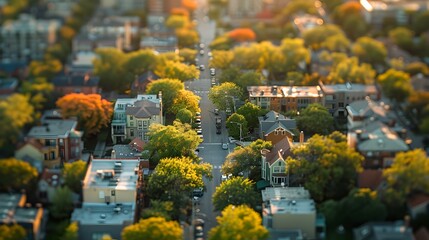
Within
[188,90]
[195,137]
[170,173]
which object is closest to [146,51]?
[188,90]

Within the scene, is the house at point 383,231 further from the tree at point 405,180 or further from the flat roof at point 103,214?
the flat roof at point 103,214

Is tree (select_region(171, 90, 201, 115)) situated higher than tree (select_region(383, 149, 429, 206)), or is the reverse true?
tree (select_region(171, 90, 201, 115))

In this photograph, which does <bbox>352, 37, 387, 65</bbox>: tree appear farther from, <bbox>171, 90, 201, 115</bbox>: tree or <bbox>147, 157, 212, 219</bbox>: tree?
<bbox>147, 157, 212, 219</bbox>: tree

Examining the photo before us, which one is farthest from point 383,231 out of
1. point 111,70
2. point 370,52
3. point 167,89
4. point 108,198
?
point 370,52

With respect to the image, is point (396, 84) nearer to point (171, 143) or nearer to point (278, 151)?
point (278, 151)

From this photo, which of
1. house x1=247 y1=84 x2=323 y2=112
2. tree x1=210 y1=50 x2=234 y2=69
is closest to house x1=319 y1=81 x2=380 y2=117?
house x1=247 y1=84 x2=323 y2=112
